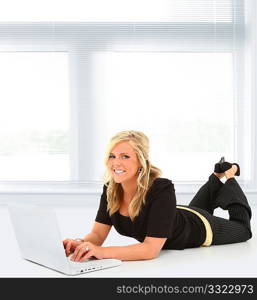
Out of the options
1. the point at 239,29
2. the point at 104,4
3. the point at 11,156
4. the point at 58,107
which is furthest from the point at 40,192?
the point at 239,29

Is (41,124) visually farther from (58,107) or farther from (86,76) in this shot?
(86,76)

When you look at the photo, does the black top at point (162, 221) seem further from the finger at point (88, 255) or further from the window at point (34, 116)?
the window at point (34, 116)

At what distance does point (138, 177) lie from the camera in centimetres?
218

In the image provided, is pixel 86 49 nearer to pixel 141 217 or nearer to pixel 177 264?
pixel 141 217

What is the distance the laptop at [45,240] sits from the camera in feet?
6.14

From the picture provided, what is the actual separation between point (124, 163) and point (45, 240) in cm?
43

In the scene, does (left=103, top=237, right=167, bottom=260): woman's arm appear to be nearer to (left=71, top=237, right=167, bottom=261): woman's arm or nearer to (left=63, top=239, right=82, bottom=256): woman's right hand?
(left=71, top=237, right=167, bottom=261): woman's arm

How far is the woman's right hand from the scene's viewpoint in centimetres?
207

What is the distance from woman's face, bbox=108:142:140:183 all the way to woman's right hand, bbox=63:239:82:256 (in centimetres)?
28

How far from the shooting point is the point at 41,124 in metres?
3.82

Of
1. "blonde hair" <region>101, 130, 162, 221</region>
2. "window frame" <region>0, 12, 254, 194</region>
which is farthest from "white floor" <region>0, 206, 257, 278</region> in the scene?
"window frame" <region>0, 12, 254, 194</region>

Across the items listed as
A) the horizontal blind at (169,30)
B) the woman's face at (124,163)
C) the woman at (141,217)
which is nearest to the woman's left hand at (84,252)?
the woman at (141,217)

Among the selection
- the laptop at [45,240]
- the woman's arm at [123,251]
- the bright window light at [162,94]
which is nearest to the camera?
the laptop at [45,240]

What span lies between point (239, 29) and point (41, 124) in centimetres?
144
